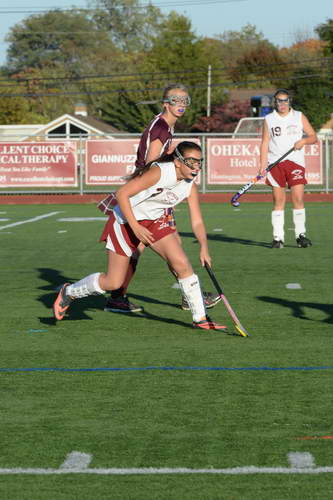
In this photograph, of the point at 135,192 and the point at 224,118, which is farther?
the point at 224,118

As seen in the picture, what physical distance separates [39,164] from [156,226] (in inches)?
861

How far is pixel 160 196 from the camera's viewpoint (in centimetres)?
838

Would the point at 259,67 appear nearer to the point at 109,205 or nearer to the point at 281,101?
the point at 281,101

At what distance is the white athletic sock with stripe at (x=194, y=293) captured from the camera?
27.8 ft

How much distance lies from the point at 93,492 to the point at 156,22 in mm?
126433

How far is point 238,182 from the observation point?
98.4 ft

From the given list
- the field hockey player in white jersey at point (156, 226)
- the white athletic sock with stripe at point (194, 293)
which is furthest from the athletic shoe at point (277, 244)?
the white athletic sock with stripe at point (194, 293)

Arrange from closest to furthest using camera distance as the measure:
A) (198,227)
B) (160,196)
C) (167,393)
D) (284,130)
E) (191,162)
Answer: (167,393) < (191,162) < (160,196) < (198,227) < (284,130)

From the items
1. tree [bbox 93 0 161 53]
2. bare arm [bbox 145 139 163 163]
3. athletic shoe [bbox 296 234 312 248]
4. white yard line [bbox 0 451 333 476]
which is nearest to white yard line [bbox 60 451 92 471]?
white yard line [bbox 0 451 333 476]

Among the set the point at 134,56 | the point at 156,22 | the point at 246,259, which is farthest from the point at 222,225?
the point at 156,22

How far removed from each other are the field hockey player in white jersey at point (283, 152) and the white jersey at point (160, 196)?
21.2ft

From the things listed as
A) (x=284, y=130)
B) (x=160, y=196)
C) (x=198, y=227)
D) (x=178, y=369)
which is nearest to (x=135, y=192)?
(x=160, y=196)

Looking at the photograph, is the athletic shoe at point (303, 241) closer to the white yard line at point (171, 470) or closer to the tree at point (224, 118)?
the white yard line at point (171, 470)

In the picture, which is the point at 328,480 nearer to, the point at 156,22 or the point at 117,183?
the point at 117,183
